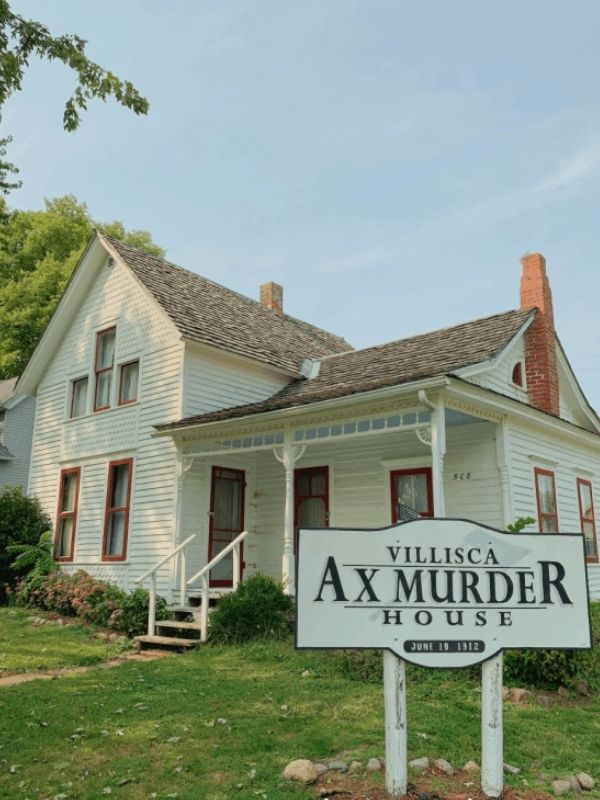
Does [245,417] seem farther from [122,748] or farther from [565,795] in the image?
[565,795]

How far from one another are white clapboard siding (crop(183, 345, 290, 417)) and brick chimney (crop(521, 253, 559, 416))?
561 cm

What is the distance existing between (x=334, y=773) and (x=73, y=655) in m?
6.62

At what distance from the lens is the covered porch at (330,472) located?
34.5 feet

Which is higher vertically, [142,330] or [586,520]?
[142,330]

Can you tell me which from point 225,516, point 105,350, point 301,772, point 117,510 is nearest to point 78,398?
point 105,350

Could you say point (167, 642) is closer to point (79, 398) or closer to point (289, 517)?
point (289, 517)

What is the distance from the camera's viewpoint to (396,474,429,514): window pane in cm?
1253

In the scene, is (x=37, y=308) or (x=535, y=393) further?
(x=37, y=308)

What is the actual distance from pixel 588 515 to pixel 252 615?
8140mm

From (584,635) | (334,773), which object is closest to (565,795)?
(584,635)

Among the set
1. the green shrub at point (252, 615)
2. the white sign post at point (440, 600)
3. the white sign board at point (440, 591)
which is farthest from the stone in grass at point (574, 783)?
the green shrub at point (252, 615)

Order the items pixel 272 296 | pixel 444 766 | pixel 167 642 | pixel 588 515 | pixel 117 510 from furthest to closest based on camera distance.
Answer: pixel 272 296 < pixel 117 510 < pixel 588 515 < pixel 167 642 < pixel 444 766

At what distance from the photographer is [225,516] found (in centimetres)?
1423

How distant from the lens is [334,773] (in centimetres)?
494
